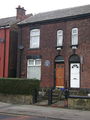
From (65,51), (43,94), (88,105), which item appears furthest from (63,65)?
(88,105)

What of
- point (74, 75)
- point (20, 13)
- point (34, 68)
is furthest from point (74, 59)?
point (20, 13)

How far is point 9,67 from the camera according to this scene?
83.4ft

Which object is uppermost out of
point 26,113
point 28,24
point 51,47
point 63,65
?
point 28,24

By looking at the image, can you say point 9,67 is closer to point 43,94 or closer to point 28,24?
point 28,24

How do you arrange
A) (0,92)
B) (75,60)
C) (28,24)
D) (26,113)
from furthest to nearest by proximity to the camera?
(28,24), (75,60), (0,92), (26,113)

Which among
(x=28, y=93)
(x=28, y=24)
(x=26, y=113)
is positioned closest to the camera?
(x=26, y=113)

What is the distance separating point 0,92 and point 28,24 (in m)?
8.16

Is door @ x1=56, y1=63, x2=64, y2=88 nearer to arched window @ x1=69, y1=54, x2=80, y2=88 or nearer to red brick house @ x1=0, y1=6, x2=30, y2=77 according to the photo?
arched window @ x1=69, y1=54, x2=80, y2=88

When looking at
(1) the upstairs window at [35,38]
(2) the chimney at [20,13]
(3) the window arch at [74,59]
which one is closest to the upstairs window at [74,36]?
(3) the window arch at [74,59]

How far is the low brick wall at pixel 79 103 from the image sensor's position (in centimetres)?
1563

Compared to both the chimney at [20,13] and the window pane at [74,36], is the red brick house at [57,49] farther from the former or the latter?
the chimney at [20,13]

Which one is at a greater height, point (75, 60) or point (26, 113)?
point (75, 60)

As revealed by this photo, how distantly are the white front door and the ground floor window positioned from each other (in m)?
3.31

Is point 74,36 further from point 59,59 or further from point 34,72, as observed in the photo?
point 34,72
